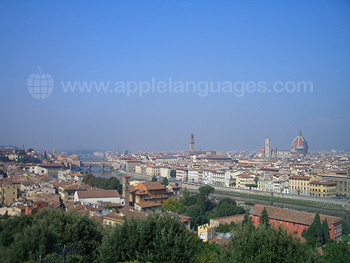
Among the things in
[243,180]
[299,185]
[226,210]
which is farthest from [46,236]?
[243,180]

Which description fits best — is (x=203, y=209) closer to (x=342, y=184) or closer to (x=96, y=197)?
(x=96, y=197)

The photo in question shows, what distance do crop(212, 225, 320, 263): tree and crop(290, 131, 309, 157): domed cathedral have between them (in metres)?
58.2

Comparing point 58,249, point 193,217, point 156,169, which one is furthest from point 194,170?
point 58,249

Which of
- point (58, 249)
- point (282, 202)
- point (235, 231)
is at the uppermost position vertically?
point (235, 231)

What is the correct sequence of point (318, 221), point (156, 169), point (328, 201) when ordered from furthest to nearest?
1. point (156, 169)
2. point (328, 201)
3. point (318, 221)

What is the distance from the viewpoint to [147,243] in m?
4.68

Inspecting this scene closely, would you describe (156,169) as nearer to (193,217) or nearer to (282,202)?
(282,202)

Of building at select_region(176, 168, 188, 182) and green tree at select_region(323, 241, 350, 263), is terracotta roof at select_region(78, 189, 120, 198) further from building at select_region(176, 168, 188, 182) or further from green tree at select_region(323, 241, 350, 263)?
building at select_region(176, 168, 188, 182)

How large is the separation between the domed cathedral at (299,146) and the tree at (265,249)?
191ft

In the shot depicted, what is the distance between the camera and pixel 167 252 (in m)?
4.49

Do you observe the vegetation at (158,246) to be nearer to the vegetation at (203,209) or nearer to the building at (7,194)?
the vegetation at (203,209)

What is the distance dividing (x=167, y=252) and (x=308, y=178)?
20842 millimetres

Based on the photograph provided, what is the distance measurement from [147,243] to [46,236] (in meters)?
1.44

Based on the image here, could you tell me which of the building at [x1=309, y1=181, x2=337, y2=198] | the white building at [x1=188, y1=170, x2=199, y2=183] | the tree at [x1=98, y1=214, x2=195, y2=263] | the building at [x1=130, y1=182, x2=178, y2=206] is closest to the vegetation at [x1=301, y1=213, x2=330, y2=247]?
the building at [x1=130, y1=182, x2=178, y2=206]
